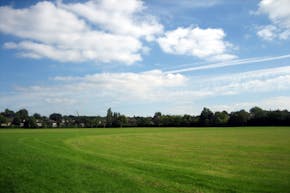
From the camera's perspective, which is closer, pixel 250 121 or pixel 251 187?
pixel 251 187

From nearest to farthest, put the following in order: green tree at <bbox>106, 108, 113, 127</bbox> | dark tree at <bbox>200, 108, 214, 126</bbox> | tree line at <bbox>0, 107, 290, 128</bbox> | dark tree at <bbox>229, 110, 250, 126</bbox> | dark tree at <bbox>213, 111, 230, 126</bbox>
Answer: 1. tree line at <bbox>0, 107, 290, 128</bbox>
2. dark tree at <bbox>229, 110, 250, 126</bbox>
3. dark tree at <bbox>200, 108, 214, 126</bbox>
4. dark tree at <bbox>213, 111, 230, 126</bbox>
5. green tree at <bbox>106, 108, 113, 127</bbox>

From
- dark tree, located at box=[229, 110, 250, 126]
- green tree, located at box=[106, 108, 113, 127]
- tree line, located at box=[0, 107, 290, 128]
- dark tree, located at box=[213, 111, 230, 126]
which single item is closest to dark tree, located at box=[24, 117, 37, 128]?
tree line, located at box=[0, 107, 290, 128]

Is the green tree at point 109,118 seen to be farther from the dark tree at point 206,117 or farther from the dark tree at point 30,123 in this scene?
the dark tree at point 206,117

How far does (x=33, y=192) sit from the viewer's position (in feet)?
42.7

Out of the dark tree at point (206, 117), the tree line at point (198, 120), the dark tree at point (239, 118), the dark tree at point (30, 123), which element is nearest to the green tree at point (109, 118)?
the tree line at point (198, 120)

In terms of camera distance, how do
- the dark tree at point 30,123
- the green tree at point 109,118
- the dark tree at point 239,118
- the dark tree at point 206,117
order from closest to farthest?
1. the dark tree at point 239,118
2. the dark tree at point 206,117
3. the dark tree at point 30,123
4. the green tree at point 109,118

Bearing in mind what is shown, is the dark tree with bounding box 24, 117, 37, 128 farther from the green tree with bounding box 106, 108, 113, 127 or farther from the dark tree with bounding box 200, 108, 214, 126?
the dark tree with bounding box 200, 108, 214, 126

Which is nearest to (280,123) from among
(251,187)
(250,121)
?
(250,121)

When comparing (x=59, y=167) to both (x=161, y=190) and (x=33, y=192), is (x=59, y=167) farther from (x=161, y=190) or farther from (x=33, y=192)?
(x=161, y=190)

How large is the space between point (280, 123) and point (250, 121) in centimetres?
1606

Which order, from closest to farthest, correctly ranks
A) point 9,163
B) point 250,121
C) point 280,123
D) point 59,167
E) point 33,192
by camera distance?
1. point 33,192
2. point 59,167
3. point 9,163
4. point 280,123
5. point 250,121

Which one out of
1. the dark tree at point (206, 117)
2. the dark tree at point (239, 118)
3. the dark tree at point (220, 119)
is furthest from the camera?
the dark tree at point (220, 119)

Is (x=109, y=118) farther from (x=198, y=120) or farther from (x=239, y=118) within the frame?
(x=239, y=118)

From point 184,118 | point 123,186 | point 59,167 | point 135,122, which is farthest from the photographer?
point 135,122
